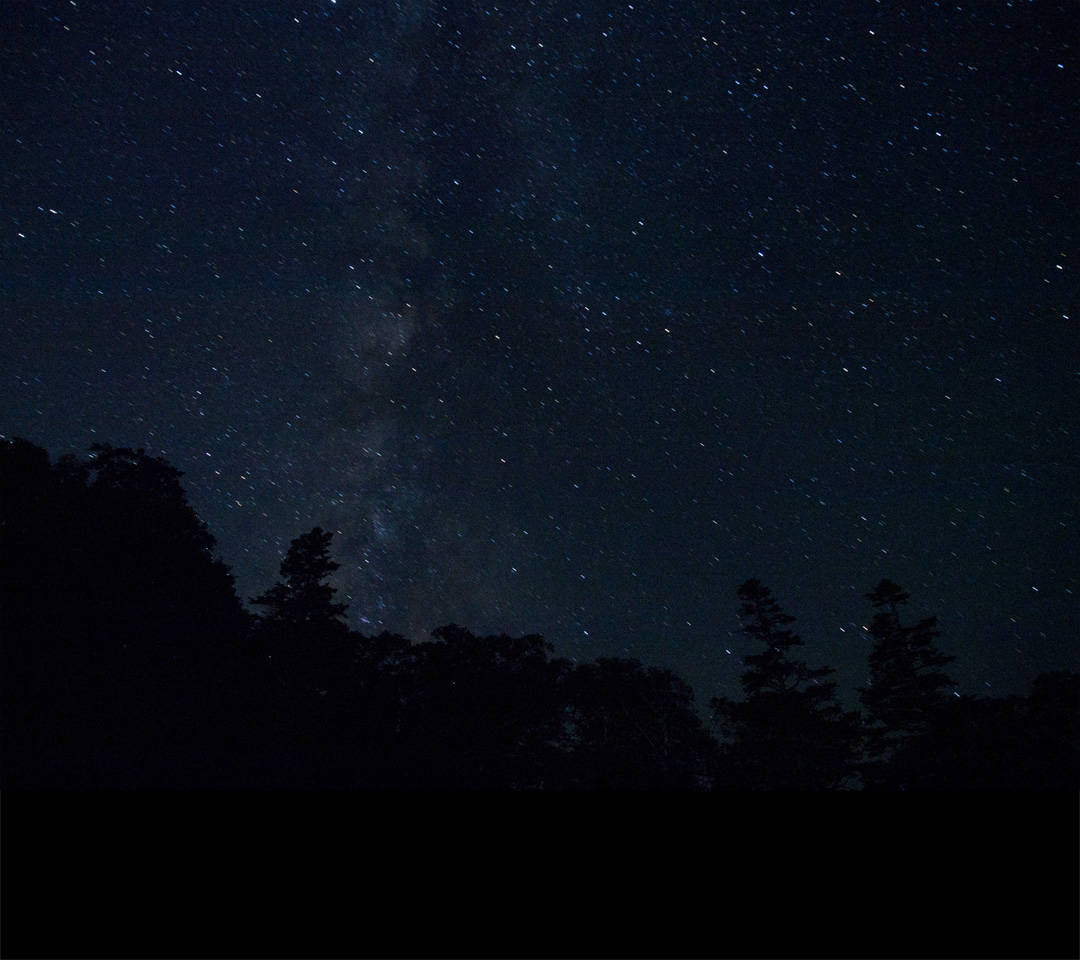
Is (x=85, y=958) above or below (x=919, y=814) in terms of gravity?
below

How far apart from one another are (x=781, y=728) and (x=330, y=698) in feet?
54.5

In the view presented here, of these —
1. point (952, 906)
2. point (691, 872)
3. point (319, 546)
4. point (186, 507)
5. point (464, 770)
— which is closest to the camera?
point (952, 906)

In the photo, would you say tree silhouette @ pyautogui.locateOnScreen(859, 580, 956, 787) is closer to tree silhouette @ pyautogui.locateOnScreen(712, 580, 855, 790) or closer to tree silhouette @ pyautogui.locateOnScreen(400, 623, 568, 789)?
tree silhouette @ pyautogui.locateOnScreen(712, 580, 855, 790)

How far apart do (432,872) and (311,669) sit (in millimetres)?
19486

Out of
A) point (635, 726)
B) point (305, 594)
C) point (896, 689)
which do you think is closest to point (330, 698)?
point (305, 594)

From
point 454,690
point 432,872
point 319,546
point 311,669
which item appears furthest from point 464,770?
point 432,872

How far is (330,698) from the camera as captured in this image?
62.1ft

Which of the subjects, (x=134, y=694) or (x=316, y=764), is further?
(x=316, y=764)

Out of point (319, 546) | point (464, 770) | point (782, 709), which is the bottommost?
point (464, 770)

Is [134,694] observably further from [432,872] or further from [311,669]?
[432,872]

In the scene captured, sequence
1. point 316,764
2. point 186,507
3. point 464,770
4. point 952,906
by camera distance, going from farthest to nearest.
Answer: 1. point 186,507
2. point 464,770
3. point 316,764
4. point 952,906

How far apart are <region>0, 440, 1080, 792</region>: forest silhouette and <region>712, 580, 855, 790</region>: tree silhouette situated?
0.07 meters

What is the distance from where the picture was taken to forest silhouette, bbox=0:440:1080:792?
15.6 metres

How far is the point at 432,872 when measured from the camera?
1841mm
